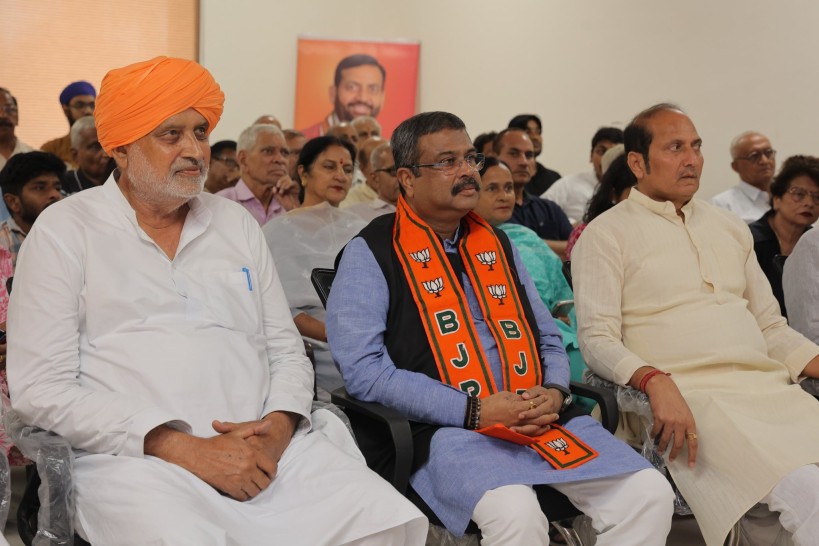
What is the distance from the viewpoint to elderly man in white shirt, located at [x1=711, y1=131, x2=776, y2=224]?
643 cm

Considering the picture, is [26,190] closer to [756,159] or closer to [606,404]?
[606,404]

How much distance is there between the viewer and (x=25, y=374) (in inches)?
89.0

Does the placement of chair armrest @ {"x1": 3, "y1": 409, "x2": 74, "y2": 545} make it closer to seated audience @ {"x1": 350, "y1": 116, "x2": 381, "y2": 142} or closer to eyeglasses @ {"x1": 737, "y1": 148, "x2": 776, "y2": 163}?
eyeglasses @ {"x1": 737, "y1": 148, "x2": 776, "y2": 163}

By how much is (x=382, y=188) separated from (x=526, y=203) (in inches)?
31.3

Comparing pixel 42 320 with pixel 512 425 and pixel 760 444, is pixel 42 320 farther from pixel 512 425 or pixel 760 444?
pixel 760 444

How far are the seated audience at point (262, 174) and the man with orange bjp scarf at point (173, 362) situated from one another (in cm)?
271

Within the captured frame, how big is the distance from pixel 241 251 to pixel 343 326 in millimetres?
345

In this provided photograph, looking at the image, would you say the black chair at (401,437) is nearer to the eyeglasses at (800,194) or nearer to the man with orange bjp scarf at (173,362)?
the man with orange bjp scarf at (173,362)

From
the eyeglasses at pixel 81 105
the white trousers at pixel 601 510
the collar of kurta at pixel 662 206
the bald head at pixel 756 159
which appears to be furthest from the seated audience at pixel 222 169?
the white trousers at pixel 601 510

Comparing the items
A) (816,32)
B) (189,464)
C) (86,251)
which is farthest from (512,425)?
(816,32)

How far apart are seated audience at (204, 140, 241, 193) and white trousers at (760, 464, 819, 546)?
4329 millimetres

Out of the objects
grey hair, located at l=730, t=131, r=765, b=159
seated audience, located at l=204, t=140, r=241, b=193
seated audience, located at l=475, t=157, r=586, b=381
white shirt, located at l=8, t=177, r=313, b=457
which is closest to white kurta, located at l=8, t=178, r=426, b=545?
white shirt, located at l=8, t=177, r=313, b=457

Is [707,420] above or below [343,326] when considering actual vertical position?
below

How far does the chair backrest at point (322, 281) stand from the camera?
3084mm
